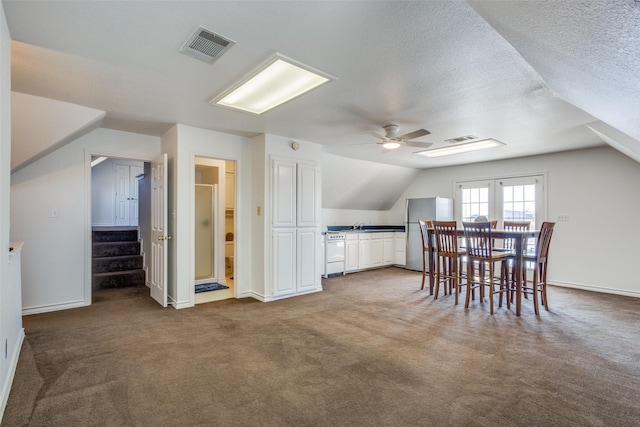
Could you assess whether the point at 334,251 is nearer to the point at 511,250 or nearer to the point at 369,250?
the point at 369,250

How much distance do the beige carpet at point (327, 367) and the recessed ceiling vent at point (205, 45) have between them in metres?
2.36

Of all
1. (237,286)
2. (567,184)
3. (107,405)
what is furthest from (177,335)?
(567,184)

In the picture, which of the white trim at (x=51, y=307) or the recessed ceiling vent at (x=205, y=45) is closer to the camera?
the recessed ceiling vent at (x=205, y=45)

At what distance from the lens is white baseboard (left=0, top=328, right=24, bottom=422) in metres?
1.89

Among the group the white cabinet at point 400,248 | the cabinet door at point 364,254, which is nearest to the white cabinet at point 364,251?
the cabinet door at point 364,254

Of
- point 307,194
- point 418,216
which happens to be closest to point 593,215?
point 418,216

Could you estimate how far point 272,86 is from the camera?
10.2 ft

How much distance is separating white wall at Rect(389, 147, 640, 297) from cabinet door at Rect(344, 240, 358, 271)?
11.4ft

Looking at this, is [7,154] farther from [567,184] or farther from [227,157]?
[567,184]

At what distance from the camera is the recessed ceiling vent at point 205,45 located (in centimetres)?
204

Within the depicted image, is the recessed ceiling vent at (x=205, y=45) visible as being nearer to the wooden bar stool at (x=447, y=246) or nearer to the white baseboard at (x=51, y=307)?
the wooden bar stool at (x=447, y=246)

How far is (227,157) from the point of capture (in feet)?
14.9

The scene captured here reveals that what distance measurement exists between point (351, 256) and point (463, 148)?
2.97m

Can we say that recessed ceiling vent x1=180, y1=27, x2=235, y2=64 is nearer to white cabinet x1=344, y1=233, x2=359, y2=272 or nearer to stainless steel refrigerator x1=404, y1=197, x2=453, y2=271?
white cabinet x1=344, y1=233, x2=359, y2=272
